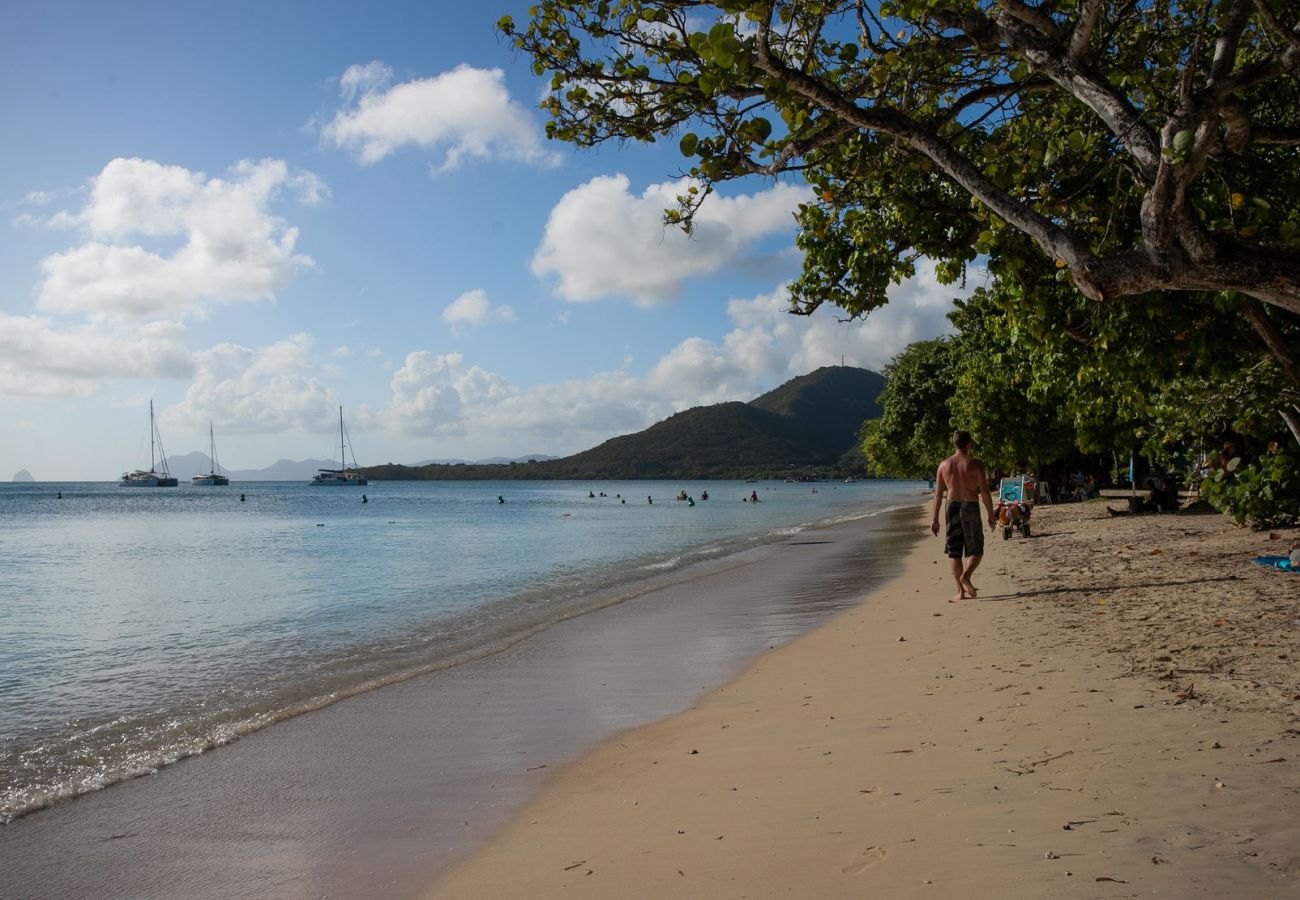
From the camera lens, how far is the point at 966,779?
421cm

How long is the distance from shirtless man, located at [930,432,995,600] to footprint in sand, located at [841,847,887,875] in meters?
6.82

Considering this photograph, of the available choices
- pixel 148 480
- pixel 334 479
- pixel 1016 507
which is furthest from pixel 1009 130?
pixel 334 479

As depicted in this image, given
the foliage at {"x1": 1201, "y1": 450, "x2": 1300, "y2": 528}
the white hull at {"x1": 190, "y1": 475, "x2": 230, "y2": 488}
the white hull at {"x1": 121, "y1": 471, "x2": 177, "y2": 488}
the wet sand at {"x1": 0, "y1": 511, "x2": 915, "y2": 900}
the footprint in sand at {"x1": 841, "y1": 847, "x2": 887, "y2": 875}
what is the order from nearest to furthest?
the footprint in sand at {"x1": 841, "y1": 847, "x2": 887, "y2": 875}
the wet sand at {"x1": 0, "y1": 511, "x2": 915, "y2": 900}
the foliage at {"x1": 1201, "y1": 450, "x2": 1300, "y2": 528}
the white hull at {"x1": 121, "y1": 471, "x2": 177, "y2": 488}
the white hull at {"x1": 190, "y1": 475, "x2": 230, "y2": 488}

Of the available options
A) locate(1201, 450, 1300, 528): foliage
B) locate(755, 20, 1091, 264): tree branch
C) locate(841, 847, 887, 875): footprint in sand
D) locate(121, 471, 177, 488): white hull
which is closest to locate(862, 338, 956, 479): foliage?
locate(1201, 450, 1300, 528): foliage

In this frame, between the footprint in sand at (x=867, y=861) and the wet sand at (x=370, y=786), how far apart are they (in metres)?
1.89

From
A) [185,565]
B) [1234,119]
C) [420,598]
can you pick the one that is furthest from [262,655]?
[185,565]

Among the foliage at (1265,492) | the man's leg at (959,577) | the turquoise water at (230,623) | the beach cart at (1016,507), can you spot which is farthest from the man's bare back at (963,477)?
the beach cart at (1016,507)

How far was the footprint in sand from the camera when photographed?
3.39 m

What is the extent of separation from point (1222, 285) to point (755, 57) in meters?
3.06

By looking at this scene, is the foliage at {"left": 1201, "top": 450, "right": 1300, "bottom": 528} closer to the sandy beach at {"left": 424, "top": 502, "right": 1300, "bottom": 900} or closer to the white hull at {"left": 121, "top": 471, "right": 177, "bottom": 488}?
the sandy beach at {"left": 424, "top": 502, "right": 1300, "bottom": 900}

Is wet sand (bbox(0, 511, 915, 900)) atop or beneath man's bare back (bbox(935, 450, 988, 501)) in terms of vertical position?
beneath

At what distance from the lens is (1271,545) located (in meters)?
12.3

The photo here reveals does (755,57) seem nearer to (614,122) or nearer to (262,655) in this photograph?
(614,122)

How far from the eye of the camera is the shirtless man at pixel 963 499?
992cm
